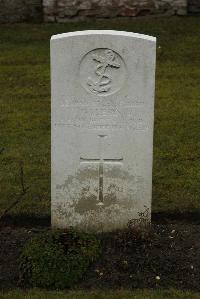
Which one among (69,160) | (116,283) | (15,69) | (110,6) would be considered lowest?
(116,283)

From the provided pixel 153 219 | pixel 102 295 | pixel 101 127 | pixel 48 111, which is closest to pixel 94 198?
pixel 101 127

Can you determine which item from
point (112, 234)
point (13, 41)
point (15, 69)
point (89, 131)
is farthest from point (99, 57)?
→ point (13, 41)

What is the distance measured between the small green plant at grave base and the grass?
11cm

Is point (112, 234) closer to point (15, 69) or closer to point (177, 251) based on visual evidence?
point (177, 251)

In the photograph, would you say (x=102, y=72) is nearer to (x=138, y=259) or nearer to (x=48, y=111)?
(x=138, y=259)

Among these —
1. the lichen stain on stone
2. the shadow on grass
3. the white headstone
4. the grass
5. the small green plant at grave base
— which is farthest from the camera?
the shadow on grass

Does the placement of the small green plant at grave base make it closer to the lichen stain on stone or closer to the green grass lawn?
the lichen stain on stone

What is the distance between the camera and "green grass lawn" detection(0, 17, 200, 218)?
6371 mm

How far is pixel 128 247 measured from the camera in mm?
5270

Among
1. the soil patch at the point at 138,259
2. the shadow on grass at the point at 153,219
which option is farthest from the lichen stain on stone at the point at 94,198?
the shadow on grass at the point at 153,219

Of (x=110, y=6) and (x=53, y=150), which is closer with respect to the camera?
(x=53, y=150)

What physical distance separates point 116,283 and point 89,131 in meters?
1.14

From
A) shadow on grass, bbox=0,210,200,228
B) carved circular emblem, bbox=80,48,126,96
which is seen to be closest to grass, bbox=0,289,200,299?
shadow on grass, bbox=0,210,200,228

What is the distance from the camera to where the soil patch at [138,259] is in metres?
4.88
